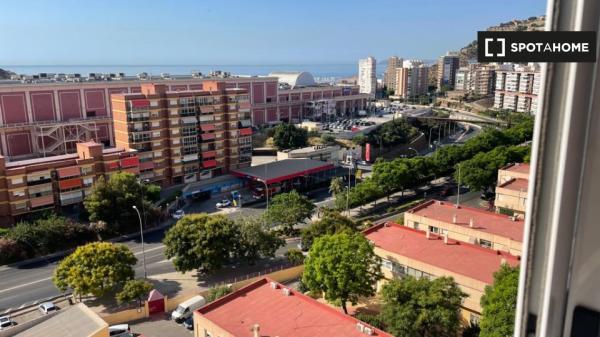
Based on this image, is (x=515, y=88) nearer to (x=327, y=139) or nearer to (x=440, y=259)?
(x=327, y=139)

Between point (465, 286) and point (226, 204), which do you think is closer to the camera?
point (465, 286)

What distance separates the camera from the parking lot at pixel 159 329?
2259 centimetres

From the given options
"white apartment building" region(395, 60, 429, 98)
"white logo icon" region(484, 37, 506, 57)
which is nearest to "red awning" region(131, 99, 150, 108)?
"white logo icon" region(484, 37, 506, 57)

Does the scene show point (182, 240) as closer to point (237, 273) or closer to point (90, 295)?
point (237, 273)

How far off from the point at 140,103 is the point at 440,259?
32.9 meters

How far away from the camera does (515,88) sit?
329 ft

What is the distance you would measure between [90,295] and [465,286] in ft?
68.3

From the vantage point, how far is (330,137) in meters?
71.6

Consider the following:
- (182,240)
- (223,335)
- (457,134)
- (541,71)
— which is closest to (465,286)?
(223,335)

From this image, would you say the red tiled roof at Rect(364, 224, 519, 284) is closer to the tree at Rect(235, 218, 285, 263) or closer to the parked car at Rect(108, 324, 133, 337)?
the tree at Rect(235, 218, 285, 263)

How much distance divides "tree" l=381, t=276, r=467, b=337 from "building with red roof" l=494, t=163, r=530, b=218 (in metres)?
17.6

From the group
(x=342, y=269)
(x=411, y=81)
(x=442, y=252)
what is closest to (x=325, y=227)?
(x=442, y=252)

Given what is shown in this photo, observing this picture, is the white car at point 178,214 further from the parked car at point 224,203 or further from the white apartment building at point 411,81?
the white apartment building at point 411,81

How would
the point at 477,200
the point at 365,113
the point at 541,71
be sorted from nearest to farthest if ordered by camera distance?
the point at 541,71 < the point at 477,200 < the point at 365,113
